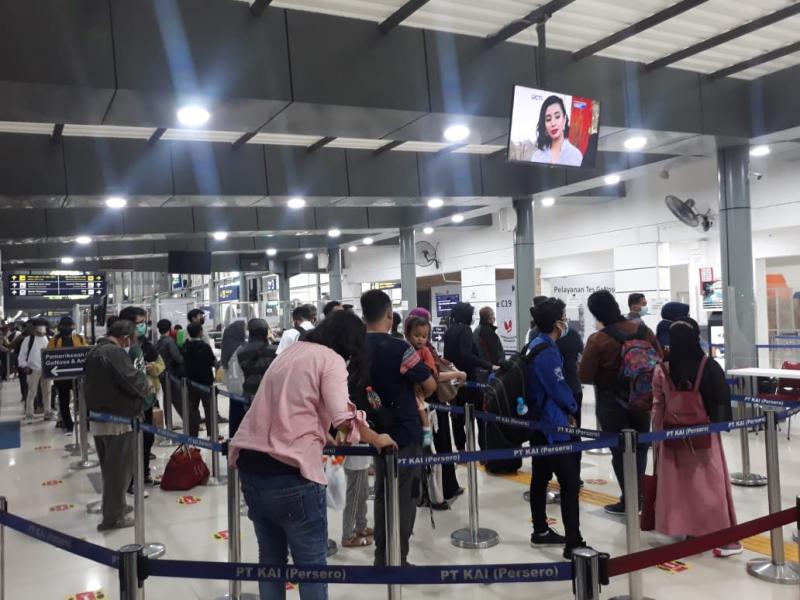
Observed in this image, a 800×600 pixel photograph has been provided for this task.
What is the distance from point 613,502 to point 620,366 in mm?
1460

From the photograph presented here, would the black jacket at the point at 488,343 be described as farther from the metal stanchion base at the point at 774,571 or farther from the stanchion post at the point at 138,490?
the stanchion post at the point at 138,490

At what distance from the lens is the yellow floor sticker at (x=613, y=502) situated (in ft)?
14.4

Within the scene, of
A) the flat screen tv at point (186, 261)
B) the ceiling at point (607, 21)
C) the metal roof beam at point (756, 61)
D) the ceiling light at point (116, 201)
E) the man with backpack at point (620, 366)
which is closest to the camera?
the man with backpack at point (620, 366)

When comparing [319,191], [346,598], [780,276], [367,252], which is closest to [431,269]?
[367,252]

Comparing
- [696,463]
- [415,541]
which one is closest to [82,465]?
[415,541]

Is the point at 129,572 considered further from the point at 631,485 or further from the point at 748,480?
the point at 748,480

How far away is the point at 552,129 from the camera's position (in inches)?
247

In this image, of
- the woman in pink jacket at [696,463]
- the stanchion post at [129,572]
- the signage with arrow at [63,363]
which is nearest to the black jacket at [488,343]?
the woman in pink jacket at [696,463]

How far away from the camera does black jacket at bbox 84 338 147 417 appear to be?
5238 millimetres

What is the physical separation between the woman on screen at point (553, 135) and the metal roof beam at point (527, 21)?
0.69 m

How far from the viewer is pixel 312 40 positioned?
19.1 feet

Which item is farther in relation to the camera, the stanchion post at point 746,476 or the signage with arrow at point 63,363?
the signage with arrow at point 63,363

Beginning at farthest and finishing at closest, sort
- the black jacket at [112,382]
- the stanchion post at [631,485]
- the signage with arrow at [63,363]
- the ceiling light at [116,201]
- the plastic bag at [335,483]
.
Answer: the ceiling light at [116,201] < the signage with arrow at [63,363] < the black jacket at [112,382] < the plastic bag at [335,483] < the stanchion post at [631,485]

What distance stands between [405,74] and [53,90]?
2.94 metres
